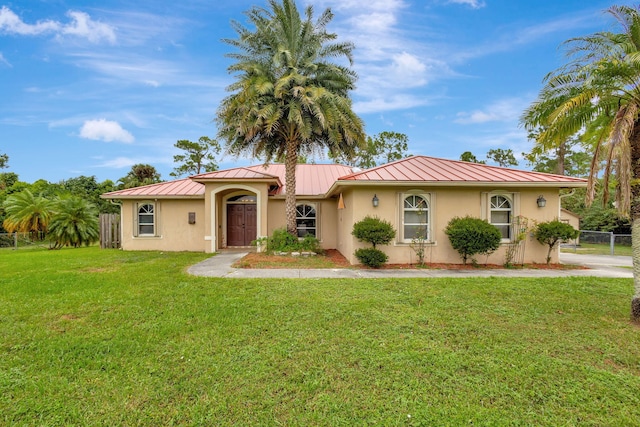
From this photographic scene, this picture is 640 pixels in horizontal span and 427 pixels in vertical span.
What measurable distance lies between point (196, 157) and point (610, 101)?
3457 centimetres

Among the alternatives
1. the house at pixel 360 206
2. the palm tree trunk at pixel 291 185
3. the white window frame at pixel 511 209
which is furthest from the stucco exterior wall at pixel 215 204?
the white window frame at pixel 511 209

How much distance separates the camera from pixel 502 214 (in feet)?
33.0

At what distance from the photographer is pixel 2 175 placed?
32188mm

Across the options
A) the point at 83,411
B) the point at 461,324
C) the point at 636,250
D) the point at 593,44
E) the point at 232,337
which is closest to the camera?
the point at 83,411

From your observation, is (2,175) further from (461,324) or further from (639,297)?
(639,297)

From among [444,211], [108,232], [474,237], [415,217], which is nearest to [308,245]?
[415,217]

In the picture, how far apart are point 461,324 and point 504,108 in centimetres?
1352

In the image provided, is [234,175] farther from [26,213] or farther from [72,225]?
[26,213]

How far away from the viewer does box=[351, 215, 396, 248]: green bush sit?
8.94 meters

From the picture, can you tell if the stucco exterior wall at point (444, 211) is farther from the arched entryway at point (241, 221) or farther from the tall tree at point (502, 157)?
the tall tree at point (502, 157)

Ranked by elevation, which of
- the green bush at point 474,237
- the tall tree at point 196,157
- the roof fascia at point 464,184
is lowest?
the green bush at point 474,237

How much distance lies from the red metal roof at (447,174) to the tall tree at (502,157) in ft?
110

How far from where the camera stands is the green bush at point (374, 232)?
8.94 metres

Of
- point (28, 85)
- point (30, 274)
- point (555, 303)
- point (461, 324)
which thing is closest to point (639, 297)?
point (555, 303)
